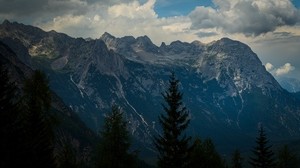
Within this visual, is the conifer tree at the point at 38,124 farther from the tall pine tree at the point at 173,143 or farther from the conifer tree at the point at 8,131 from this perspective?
the tall pine tree at the point at 173,143

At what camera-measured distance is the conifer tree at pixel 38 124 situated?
49731mm

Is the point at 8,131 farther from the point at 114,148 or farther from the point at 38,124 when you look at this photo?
the point at 114,148

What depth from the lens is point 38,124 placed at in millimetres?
53625

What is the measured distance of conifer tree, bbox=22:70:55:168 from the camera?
4973 centimetres

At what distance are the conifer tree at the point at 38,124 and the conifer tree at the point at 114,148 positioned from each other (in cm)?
722

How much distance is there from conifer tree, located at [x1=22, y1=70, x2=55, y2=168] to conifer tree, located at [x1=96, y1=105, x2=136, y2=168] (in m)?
7.22

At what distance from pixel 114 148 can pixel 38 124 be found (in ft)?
38.8

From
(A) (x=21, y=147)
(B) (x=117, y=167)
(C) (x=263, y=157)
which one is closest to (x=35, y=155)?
(A) (x=21, y=147)

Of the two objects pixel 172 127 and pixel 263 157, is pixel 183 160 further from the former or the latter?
pixel 263 157

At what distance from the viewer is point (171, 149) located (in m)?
56.2


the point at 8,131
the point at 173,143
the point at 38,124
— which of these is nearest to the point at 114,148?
the point at 173,143

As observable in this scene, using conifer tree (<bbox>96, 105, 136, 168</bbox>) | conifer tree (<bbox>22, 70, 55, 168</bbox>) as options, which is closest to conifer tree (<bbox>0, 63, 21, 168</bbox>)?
conifer tree (<bbox>22, 70, 55, 168</bbox>)

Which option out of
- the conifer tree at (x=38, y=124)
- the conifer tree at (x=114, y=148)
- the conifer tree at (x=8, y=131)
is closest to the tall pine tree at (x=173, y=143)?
the conifer tree at (x=114, y=148)

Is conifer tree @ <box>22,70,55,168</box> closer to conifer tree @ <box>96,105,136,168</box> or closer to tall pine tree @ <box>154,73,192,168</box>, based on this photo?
conifer tree @ <box>96,105,136,168</box>
